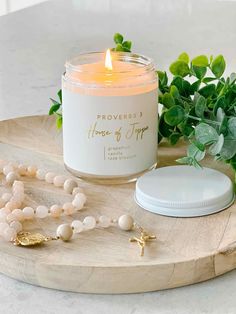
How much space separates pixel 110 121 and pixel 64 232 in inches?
5.6

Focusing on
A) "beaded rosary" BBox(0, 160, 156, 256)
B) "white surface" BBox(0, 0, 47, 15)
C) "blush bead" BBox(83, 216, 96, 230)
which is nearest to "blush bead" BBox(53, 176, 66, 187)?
"beaded rosary" BBox(0, 160, 156, 256)

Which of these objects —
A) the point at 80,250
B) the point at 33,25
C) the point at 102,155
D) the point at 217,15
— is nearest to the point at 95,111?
the point at 102,155

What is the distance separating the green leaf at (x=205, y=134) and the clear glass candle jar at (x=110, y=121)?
0.07m

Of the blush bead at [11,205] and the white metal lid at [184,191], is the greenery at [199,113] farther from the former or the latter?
the blush bead at [11,205]

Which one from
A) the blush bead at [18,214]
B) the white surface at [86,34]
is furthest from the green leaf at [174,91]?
the white surface at [86,34]

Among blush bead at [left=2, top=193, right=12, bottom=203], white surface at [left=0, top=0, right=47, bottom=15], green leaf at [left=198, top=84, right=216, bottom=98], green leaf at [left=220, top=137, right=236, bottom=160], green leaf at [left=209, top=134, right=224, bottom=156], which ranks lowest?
white surface at [left=0, top=0, right=47, bottom=15]

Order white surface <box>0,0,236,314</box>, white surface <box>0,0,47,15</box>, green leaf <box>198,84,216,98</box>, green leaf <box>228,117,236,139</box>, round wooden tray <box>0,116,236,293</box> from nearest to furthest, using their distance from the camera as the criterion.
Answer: round wooden tray <box>0,116,236,293</box>
green leaf <box>228,117,236,139</box>
green leaf <box>198,84,216,98</box>
white surface <box>0,0,236,314</box>
white surface <box>0,0,47,15</box>

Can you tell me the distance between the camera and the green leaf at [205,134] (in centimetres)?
70

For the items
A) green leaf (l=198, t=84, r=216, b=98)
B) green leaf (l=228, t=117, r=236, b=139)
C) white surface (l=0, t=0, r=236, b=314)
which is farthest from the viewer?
white surface (l=0, t=0, r=236, b=314)

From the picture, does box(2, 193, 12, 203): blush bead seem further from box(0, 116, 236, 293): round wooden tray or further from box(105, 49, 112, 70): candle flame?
box(105, 49, 112, 70): candle flame

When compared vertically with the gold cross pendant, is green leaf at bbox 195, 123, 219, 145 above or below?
above

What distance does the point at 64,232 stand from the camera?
64cm

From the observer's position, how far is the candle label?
2.41ft

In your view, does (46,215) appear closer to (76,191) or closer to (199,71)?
(76,191)
